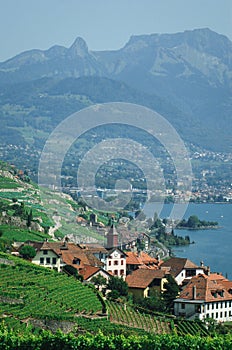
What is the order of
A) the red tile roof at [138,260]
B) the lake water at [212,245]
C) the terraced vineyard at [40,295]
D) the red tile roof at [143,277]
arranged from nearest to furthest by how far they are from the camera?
1. the terraced vineyard at [40,295]
2. the red tile roof at [143,277]
3. the red tile roof at [138,260]
4. the lake water at [212,245]

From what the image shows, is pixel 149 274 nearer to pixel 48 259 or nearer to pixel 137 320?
pixel 48 259

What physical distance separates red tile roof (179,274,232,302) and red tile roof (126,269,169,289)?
5.50 feet

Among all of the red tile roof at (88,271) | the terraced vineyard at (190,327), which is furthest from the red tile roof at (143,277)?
the terraced vineyard at (190,327)

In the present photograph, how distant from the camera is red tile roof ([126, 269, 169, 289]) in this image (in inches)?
1053

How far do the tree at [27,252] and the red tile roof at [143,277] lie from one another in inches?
119

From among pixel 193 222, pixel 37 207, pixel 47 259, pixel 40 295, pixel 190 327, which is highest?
pixel 193 222

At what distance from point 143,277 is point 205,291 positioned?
3.20 metres

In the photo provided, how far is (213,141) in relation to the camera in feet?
648

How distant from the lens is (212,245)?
58.0 metres

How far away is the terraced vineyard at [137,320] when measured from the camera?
63.5ft

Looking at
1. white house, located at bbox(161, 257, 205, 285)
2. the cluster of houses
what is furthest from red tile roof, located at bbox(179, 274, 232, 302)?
white house, located at bbox(161, 257, 205, 285)

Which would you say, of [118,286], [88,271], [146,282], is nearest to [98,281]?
[118,286]

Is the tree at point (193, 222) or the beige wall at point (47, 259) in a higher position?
the tree at point (193, 222)

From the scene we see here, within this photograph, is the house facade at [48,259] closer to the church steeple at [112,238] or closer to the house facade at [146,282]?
the house facade at [146,282]
